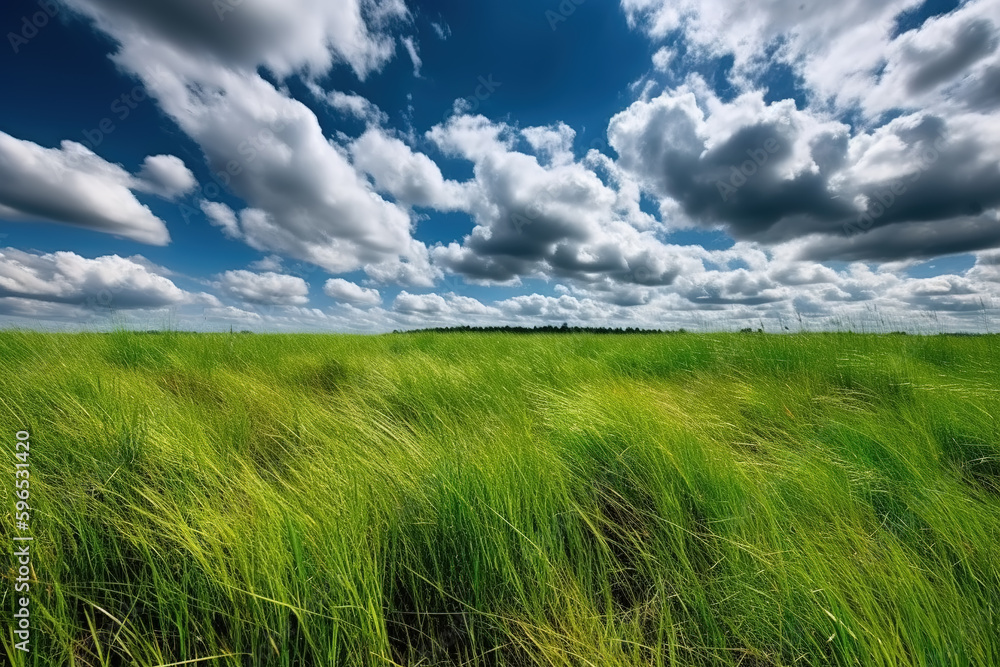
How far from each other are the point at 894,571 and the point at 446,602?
130 cm

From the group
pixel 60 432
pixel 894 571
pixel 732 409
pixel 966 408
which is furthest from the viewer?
pixel 732 409

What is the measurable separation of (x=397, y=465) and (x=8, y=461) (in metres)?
1.51

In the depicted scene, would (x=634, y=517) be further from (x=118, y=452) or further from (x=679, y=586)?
(x=118, y=452)

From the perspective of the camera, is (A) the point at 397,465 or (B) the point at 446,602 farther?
(A) the point at 397,465

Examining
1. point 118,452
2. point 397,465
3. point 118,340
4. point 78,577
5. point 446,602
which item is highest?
point 118,340

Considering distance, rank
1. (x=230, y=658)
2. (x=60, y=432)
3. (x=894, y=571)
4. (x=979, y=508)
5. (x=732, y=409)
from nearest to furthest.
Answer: (x=230, y=658) < (x=894, y=571) < (x=979, y=508) < (x=60, y=432) < (x=732, y=409)

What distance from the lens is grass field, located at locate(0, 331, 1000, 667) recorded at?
99cm

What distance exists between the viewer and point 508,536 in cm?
128

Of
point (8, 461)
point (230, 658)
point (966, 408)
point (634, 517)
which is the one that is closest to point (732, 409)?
point (966, 408)

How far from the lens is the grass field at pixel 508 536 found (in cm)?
99

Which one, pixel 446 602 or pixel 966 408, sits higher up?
pixel 966 408

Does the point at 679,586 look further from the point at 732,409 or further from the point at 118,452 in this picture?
the point at 118,452

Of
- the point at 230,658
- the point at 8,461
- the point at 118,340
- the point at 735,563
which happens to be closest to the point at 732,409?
the point at 735,563

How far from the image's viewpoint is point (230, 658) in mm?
933
